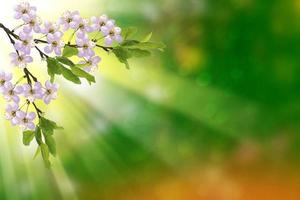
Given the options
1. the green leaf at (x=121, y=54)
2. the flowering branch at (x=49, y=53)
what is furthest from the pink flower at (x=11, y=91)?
the green leaf at (x=121, y=54)

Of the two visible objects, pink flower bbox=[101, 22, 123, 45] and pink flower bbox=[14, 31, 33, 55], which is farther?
pink flower bbox=[101, 22, 123, 45]

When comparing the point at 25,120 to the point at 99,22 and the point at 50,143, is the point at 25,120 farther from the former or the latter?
the point at 99,22

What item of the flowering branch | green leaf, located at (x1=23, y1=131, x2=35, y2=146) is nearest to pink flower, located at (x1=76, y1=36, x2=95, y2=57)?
the flowering branch

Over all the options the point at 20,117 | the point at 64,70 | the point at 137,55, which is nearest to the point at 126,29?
the point at 137,55

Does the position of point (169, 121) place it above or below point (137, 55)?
above

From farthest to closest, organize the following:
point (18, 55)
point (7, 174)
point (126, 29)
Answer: point (7, 174) → point (126, 29) → point (18, 55)

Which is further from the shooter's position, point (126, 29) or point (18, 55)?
point (126, 29)

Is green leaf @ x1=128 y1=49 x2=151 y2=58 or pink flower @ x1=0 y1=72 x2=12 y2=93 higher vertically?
pink flower @ x1=0 y1=72 x2=12 y2=93

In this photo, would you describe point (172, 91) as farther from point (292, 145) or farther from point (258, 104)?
point (292, 145)

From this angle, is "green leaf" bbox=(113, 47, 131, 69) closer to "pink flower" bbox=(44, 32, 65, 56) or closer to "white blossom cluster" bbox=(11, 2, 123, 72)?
"white blossom cluster" bbox=(11, 2, 123, 72)
